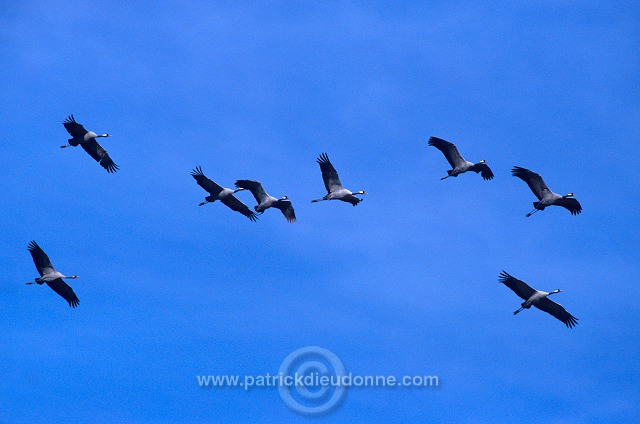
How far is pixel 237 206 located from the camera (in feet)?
182

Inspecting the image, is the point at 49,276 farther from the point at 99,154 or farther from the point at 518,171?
the point at 518,171

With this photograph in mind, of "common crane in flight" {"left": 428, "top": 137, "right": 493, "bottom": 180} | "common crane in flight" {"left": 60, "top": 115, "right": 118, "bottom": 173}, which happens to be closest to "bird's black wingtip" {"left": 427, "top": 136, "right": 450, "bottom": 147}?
"common crane in flight" {"left": 428, "top": 137, "right": 493, "bottom": 180}

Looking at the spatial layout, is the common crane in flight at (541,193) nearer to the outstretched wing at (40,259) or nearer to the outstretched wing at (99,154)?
the outstretched wing at (99,154)

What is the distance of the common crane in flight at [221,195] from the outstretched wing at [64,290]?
24.2ft

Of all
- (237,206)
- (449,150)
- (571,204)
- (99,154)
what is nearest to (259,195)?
(237,206)

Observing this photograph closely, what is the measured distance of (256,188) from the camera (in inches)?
2115

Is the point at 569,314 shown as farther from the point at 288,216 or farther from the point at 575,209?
the point at 288,216

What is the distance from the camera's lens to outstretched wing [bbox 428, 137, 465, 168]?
5259 centimetres

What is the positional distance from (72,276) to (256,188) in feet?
31.3

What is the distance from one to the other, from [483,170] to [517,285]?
7.31 metres

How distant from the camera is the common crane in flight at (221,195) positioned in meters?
52.8

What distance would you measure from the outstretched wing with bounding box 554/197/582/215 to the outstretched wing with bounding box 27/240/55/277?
23.1 meters

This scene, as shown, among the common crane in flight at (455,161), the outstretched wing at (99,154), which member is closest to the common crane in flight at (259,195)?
the outstretched wing at (99,154)

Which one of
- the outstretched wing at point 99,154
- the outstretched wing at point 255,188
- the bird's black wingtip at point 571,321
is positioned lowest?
the bird's black wingtip at point 571,321
